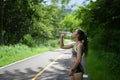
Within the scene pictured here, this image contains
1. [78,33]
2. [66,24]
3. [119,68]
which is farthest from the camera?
[66,24]

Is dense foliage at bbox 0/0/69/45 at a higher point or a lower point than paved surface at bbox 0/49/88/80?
higher

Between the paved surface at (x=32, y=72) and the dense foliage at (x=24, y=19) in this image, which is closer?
the paved surface at (x=32, y=72)

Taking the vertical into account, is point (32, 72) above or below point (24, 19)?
below

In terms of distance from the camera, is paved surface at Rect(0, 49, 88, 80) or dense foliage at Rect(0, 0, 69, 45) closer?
paved surface at Rect(0, 49, 88, 80)

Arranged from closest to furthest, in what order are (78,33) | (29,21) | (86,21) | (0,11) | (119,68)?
(78,33) < (119,68) < (86,21) < (0,11) < (29,21)

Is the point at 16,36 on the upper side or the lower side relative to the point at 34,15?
lower

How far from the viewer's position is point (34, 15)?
42156mm

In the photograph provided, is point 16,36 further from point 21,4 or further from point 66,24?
point 66,24

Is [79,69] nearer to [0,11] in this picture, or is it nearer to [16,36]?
→ [0,11]

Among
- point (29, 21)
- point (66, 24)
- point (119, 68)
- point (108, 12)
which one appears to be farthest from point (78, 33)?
point (66, 24)

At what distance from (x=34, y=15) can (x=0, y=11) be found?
478cm

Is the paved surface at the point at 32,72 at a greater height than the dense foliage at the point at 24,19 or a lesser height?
lesser

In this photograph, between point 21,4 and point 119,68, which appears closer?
point 119,68

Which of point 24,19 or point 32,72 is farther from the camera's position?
point 24,19
